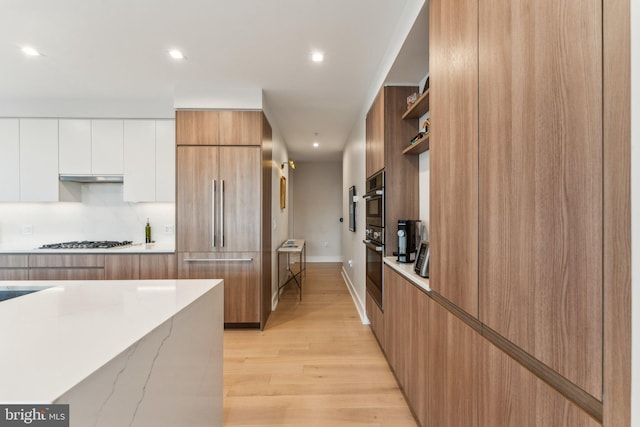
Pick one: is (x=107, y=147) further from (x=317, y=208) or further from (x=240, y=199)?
(x=317, y=208)

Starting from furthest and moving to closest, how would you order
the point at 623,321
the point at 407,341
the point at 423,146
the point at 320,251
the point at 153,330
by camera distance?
the point at 320,251, the point at 423,146, the point at 407,341, the point at 153,330, the point at 623,321

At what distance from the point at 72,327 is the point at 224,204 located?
7.35 feet

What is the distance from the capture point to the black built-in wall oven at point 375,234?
2471 millimetres

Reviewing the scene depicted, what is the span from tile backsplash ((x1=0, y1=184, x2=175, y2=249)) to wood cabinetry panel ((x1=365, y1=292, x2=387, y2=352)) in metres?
2.70

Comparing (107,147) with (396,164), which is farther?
(107,147)

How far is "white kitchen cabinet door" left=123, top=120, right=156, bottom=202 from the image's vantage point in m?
3.27

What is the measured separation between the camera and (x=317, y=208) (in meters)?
7.13

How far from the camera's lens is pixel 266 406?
1.81m

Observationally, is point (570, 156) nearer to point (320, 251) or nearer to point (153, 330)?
point (153, 330)

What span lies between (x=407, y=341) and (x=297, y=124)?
344cm

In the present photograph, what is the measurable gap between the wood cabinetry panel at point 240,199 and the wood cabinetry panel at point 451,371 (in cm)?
212

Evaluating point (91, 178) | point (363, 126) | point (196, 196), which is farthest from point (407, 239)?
point (91, 178)

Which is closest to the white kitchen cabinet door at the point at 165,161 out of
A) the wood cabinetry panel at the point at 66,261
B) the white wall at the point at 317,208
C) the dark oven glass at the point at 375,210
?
the wood cabinetry panel at the point at 66,261

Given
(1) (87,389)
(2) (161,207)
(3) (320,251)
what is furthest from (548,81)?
(3) (320,251)
